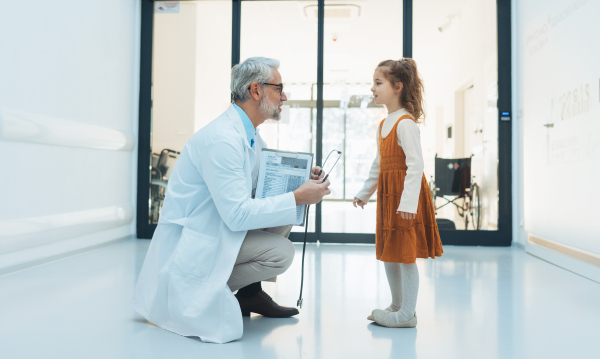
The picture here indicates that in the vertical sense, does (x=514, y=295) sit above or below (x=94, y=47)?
below

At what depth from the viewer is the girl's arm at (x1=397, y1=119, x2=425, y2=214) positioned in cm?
165

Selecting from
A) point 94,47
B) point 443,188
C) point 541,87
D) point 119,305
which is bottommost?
point 119,305

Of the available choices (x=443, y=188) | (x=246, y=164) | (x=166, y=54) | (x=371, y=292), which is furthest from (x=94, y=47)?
(x=443, y=188)

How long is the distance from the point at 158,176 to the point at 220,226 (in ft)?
10.5

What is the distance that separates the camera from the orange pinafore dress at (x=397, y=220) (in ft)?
5.67

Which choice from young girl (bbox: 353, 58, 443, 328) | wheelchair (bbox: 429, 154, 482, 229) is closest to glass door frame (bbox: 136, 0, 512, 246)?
wheelchair (bbox: 429, 154, 482, 229)

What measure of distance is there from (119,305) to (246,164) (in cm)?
103

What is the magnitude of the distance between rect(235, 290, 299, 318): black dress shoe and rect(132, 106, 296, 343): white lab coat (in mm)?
316

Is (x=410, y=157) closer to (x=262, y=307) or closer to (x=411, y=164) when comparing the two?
(x=411, y=164)

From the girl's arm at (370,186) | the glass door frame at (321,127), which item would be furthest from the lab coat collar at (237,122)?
the glass door frame at (321,127)

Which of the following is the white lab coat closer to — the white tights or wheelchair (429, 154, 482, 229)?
the white tights

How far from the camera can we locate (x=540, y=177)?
363cm

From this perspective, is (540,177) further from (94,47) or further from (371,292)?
(94,47)

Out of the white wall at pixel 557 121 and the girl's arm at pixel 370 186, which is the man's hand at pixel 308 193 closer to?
the girl's arm at pixel 370 186
